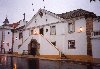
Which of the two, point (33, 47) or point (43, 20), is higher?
point (43, 20)

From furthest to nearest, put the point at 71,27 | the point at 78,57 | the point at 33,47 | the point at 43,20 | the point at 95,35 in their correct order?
the point at 33,47 < the point at 43,20 < the point at 71,27 < the point at 78,57 < the point at 95,35

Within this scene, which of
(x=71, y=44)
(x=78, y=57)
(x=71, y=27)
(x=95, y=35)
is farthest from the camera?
(x=71, y=27)

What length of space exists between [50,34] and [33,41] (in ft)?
14.2

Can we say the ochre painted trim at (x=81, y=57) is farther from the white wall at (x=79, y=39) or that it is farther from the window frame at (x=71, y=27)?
the window frame at (x=71, y=27)

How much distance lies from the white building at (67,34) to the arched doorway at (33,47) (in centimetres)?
67

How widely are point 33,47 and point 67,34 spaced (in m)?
8.90

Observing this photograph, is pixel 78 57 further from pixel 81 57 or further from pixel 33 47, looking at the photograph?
pixel 33 47

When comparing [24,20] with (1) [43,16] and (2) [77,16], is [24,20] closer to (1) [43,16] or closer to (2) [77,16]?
(1) [43,16]

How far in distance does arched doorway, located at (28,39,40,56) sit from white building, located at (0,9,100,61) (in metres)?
0.67

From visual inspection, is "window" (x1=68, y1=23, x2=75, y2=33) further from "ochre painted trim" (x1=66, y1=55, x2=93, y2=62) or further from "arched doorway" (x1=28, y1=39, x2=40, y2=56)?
"arched doorway" (x1=28, y1=39, x2=40, y2=56)

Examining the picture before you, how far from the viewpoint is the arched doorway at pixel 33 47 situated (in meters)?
35.2

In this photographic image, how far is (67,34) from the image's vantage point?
30859 mm

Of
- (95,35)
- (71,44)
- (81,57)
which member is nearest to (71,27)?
(71,44)

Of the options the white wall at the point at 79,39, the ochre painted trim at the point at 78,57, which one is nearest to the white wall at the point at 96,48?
the ochre painted trim at the point at 78,57
